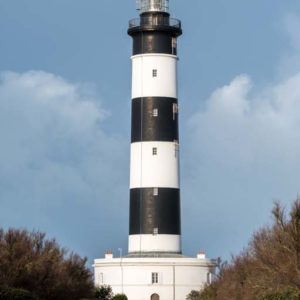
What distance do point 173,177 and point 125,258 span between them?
4.50 meters

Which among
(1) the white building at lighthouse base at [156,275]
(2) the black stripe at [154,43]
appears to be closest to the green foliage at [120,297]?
(1) the white building at lighthouse base at [156,275]

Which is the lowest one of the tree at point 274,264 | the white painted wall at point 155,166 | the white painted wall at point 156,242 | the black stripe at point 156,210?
the tree at point 274,264

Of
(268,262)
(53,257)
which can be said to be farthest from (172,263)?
(268,262)

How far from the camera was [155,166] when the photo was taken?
52469 mm

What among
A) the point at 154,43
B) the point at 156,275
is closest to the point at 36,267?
the point at 156,275

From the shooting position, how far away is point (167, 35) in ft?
178

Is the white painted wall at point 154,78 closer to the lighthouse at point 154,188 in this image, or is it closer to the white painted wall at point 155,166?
the lighthouse at point 154,188

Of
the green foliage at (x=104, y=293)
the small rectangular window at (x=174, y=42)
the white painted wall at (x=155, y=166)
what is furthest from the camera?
the small rectangular window at (x=174, y=42)

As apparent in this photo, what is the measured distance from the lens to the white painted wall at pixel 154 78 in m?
53.2

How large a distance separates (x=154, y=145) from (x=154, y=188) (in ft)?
6.65

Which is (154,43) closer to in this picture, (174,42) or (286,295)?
(174,42)

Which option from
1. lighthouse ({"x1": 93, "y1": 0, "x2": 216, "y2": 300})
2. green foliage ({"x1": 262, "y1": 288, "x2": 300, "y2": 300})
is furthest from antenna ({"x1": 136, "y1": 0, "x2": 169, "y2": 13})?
green foliage ({"x1": 262, "y1": 288, "x2": 300, "y2": 300})

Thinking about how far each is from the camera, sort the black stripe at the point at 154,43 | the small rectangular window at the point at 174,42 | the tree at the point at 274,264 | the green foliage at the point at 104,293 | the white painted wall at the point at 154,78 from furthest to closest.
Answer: the small rectangular window at the point at 174,42, the black stripe at the point at 154,43, the white painted wall at the point at 154,78, the green foliage at the point at 104,293, the tree at the point at 274,264

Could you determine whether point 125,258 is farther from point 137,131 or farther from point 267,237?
point 267,237
